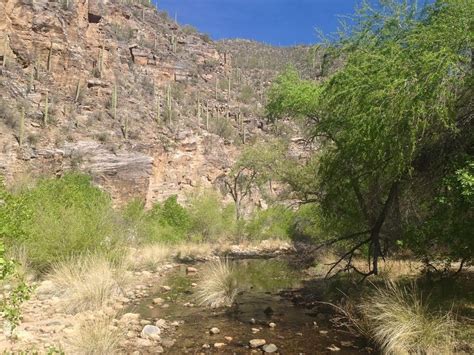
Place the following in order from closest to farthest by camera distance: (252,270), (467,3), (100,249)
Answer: (467,3)
(100,249)
(252,270)

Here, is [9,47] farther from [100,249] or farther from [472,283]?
[472,283]

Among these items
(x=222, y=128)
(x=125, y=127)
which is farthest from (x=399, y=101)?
(x=222, y=128)

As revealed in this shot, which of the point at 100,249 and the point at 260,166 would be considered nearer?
the point at 100,249

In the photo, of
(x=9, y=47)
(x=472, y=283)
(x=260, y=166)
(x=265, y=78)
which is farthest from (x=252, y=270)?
(x=265, y=78)

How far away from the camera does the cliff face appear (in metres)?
34.2

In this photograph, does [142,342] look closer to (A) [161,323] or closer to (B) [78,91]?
(A) [161,323]

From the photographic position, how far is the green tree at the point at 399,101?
6.14 m

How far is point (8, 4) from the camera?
37.9 meters

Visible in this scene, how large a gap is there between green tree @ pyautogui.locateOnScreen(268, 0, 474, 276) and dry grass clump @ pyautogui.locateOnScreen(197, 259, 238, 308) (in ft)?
12.9

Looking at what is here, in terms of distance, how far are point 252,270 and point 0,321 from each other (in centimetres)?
1181

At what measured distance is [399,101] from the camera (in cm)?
625

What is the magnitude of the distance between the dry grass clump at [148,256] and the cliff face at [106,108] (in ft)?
35.5

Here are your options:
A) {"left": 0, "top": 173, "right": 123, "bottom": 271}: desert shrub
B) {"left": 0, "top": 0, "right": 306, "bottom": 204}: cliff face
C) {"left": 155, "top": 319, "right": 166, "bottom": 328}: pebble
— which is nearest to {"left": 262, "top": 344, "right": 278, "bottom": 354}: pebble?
{"left": 155, "top": 319, "right": 166, "bottom": 328}: pebble

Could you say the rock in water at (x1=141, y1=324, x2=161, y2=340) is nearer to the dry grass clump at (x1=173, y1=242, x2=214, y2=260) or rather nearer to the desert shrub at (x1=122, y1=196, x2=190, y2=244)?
the desert shrub at (x1=122, y1=196, x2=190, y2=244)
